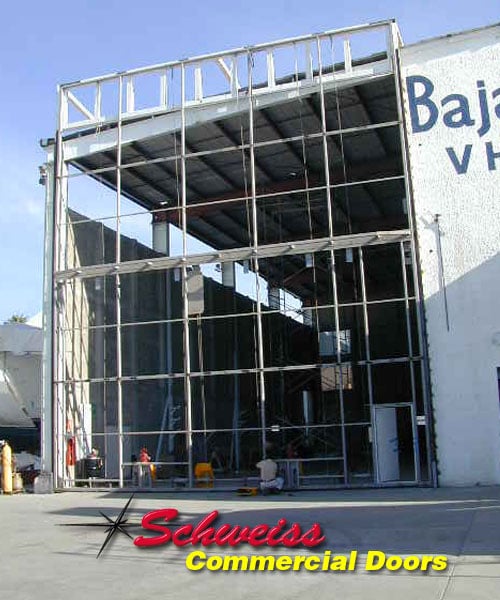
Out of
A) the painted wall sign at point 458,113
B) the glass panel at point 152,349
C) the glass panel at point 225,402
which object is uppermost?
the painted wall sign at point 458,113

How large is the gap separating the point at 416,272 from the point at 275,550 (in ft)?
36.1

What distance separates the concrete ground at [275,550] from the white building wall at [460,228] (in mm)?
1773

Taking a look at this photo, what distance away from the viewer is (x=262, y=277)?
33375 mm

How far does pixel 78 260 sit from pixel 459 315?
493 inches

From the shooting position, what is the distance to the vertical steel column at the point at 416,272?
741 inches

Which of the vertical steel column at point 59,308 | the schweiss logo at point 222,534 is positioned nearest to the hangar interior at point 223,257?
the vertical steel column at point 59,308

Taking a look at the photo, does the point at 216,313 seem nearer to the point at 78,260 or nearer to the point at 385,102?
the point at 78,260

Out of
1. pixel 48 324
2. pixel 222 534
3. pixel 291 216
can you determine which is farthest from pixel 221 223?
pixel 222 534

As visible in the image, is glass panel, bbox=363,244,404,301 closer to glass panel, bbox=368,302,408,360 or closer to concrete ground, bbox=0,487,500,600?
glass panel, bbox=368,302,408,360

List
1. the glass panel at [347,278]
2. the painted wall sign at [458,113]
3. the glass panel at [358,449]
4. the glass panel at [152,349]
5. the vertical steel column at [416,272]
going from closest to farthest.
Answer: the vertical steel column at [416,272], the painted wall sign at [458,113], the glass panel at [152,349], the glass panel at [358,449], the glass panel at [347,278]

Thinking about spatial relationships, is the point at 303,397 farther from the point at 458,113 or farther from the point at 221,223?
the point at 458,113

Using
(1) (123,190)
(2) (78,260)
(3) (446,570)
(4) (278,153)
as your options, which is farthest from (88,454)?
(3) (446,570)

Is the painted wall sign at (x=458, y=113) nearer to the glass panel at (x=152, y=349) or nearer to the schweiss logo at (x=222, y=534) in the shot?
the schweiss logo at (x=222, y=534)

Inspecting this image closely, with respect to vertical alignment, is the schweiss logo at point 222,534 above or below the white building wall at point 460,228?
below
